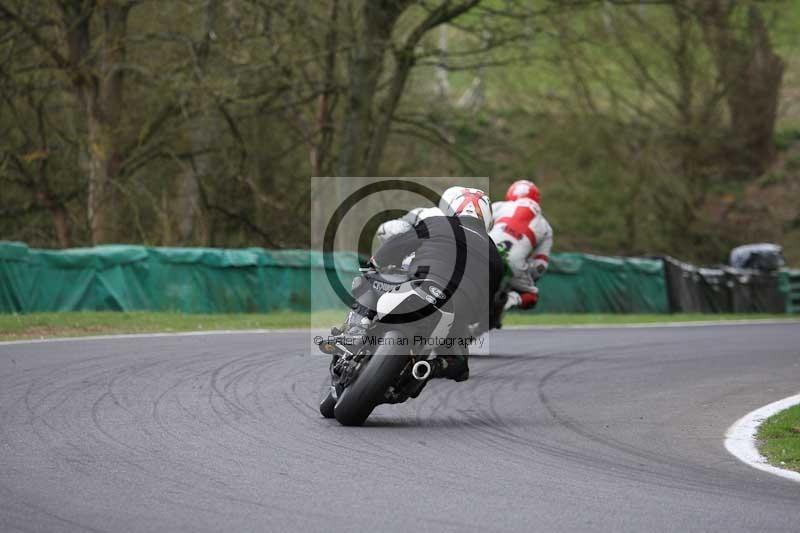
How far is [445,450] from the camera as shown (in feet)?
21.4

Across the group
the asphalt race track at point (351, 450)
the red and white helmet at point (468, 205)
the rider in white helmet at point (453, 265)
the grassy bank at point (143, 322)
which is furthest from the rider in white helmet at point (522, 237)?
the rider in white helmet at point (453, 265)

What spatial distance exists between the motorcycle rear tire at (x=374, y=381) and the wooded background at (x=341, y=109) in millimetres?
14640

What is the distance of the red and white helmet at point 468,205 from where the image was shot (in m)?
8.12

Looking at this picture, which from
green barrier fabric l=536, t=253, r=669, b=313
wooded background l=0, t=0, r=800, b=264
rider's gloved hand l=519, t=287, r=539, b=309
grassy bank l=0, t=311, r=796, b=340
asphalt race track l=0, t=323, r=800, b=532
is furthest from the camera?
green barrier fabric l=536, t=253, r=669, b=313

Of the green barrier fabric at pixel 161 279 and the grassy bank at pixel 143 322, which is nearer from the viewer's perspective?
the grassy bank at pixel 143 322

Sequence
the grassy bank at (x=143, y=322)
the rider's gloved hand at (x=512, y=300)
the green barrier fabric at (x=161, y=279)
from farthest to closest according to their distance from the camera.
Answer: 1. the green barrier fabric at (x=161, y=279)
2. the grassy bank at (x=143, y=322)
3. the rider's gloved hand at (x=512, y=300)

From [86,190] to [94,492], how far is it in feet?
61.2

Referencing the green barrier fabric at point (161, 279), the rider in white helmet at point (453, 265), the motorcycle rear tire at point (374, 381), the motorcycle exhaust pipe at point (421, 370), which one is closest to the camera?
Result: the motorcycle rear tire at point (374, 381)

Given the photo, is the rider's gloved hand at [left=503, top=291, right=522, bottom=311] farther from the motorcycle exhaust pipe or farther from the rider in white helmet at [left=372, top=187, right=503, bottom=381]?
the motorcycle exhaust pipe

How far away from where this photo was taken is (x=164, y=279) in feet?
55.9

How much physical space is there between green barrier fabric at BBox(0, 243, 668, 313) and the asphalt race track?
172 inches

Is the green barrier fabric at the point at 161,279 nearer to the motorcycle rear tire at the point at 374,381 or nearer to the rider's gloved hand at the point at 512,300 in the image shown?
the rider's gloved hand at the point at 512,300

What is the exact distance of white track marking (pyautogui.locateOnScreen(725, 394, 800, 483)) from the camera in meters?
6.44

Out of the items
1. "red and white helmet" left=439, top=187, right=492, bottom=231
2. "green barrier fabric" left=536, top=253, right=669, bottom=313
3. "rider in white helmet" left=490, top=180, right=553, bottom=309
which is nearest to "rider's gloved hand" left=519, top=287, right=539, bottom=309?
"rider in white helmet" left=490, top=180, right=553, bottom=309
